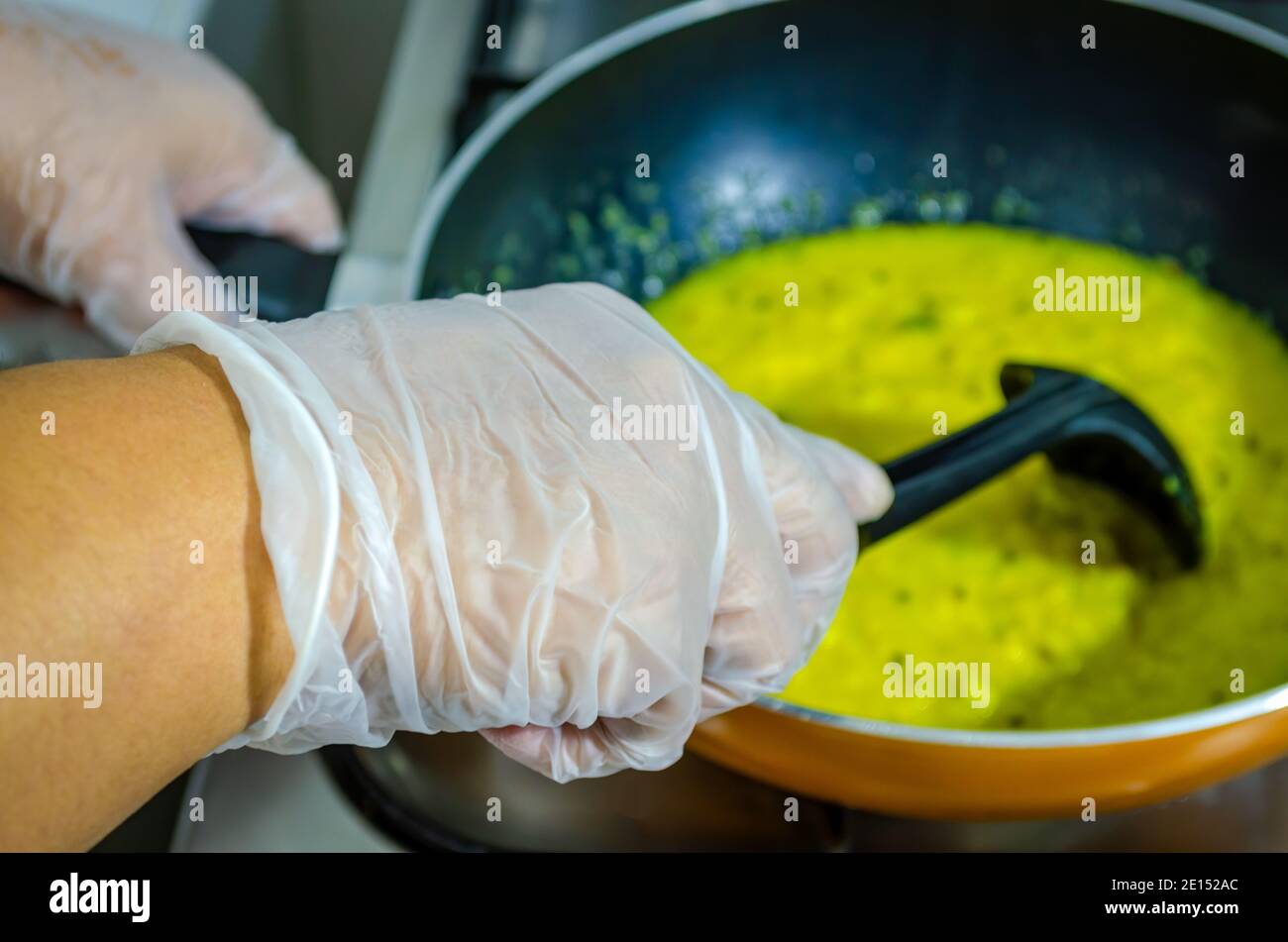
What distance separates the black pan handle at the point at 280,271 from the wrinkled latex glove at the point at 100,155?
0.03 metres

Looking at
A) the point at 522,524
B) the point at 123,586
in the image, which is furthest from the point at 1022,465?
the point at 123,586

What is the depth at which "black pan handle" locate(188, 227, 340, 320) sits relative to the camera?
0.81 meters

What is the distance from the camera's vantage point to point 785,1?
102cm

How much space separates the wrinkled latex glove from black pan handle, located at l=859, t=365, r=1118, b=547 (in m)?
0.50

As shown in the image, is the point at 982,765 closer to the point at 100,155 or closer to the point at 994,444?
the point at 994,444

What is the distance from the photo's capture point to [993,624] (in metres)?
0.86

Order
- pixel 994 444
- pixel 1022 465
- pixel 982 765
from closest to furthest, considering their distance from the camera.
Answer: pixel 982 765 < pixel 994 444 < pixel 1022 465

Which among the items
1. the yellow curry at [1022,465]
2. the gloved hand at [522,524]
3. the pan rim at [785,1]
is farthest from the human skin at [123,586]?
the yellow curry at [1022,465]

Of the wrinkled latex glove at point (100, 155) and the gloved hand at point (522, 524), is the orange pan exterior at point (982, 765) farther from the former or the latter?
the wrinkled latex glove at point (100, 155)

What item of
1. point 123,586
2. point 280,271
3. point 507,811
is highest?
point 280,271

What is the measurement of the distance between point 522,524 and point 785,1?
667 millimetres
